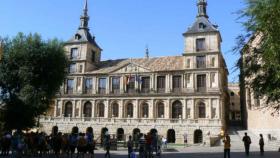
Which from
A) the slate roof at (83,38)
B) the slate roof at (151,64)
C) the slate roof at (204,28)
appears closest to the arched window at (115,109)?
the slate roof at (151,64)

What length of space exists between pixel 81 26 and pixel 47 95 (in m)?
29.3

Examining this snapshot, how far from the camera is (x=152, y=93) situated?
5019 centimetres

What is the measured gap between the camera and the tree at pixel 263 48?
1412cm

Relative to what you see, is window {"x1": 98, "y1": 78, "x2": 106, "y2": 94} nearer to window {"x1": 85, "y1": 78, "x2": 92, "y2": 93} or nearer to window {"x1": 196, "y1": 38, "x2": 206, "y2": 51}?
window {"x1": 85, "y1": 78, "x2": 92, "y2": 93}

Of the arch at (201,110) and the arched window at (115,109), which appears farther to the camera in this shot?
the arched window at (115,109)

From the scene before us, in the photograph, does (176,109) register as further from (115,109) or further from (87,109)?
(87,109)

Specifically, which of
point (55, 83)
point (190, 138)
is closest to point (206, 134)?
point (190, 138)

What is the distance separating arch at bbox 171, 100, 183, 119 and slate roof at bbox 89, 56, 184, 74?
15.8 feet

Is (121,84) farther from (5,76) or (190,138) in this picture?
(5,76)

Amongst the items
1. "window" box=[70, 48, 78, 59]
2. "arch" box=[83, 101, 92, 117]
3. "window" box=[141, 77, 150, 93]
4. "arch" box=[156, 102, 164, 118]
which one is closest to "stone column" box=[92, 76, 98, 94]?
"arch" box=[83, 101, 92, 117]

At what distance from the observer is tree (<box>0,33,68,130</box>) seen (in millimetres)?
29453

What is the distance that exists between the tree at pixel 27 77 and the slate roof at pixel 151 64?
2115 cm

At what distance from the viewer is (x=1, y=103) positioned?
30453mm

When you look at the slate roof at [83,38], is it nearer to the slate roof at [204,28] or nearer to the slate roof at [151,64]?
the slate roof at [151,64]
